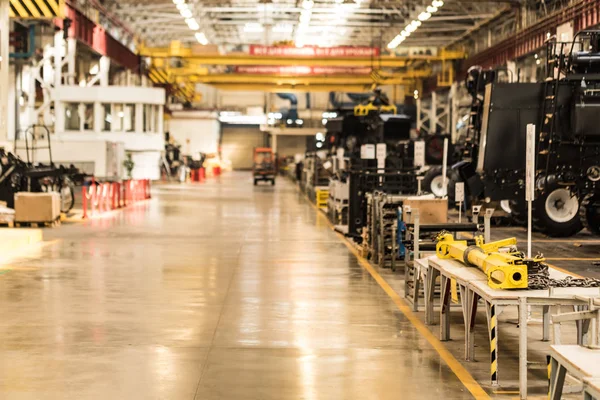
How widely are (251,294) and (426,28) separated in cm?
3744

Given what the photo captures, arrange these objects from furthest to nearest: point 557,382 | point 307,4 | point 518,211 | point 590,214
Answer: point 307,4 < point 518,211 < point 590,214 < point 557,382

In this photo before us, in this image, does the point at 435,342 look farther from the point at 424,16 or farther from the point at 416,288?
the point at 424,16

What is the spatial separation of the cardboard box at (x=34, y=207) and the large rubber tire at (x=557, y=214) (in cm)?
1058

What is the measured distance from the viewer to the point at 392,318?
36.2ft

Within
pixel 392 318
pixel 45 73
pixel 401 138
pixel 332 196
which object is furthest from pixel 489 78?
pixel 45 73

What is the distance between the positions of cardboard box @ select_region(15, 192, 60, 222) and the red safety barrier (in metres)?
3.06

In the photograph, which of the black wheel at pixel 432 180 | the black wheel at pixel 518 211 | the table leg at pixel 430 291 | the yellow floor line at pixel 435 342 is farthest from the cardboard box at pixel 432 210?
the black wheel at pixel 432 180

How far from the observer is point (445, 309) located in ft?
31.6

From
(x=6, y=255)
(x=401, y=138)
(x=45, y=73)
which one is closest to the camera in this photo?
(x=6, y=255)

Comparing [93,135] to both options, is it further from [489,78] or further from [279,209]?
[489,78]

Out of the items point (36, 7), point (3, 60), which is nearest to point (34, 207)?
point (3, 60)

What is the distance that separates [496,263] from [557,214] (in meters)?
13.9

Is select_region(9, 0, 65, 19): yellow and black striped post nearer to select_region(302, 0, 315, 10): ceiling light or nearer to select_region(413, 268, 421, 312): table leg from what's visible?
select_region(302, 0, 315, 10): ceiling light

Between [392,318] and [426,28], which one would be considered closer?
[392,318]
